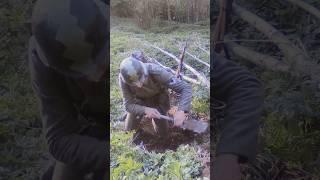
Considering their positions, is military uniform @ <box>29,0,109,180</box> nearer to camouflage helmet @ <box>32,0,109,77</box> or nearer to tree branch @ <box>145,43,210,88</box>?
camouflage helmet @ <box>32,0,109,77</box>

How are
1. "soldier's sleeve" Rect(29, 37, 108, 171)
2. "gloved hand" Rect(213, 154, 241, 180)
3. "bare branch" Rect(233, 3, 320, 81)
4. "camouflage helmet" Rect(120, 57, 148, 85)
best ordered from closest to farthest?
"camouflage helmet" Rect(120, 57, 148, 85) → "soldier's sleeve" Rect(29, 37, 108, 171) → "gloved hand" Rect(213, 154, 241, 180) → "bare branch" Rect(233, 3, 320, 81)

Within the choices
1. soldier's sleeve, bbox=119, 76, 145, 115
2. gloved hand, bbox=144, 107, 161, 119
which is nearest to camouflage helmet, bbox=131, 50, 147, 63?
soldier's sleeve, bbox=119, 76, 145, 115

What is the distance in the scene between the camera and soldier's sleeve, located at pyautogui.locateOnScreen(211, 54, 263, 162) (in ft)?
11.3

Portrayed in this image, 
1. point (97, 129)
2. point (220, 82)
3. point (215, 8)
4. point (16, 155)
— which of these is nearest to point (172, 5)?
point (215, 8)

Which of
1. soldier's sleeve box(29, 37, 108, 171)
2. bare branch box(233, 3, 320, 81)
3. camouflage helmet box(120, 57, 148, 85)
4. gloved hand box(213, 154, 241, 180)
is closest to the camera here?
camouflage helmet box(120, 57, 148, 85)

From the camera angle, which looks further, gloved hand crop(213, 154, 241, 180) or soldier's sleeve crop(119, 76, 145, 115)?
gloved hand crop(213, 154, 241, 180)

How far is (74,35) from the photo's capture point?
128 inches

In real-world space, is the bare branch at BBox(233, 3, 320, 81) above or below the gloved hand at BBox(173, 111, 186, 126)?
above

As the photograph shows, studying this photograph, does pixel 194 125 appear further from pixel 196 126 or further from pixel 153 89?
pixel 153 89

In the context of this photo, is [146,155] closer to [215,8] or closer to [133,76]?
[133,76]

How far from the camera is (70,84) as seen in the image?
10.9 feet

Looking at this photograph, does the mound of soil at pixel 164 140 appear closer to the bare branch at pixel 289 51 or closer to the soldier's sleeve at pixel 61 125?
the soldier's sleeve at pixel 61 125

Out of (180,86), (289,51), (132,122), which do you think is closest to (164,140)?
(132,122)

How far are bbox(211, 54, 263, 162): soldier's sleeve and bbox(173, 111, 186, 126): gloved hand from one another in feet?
0.92
